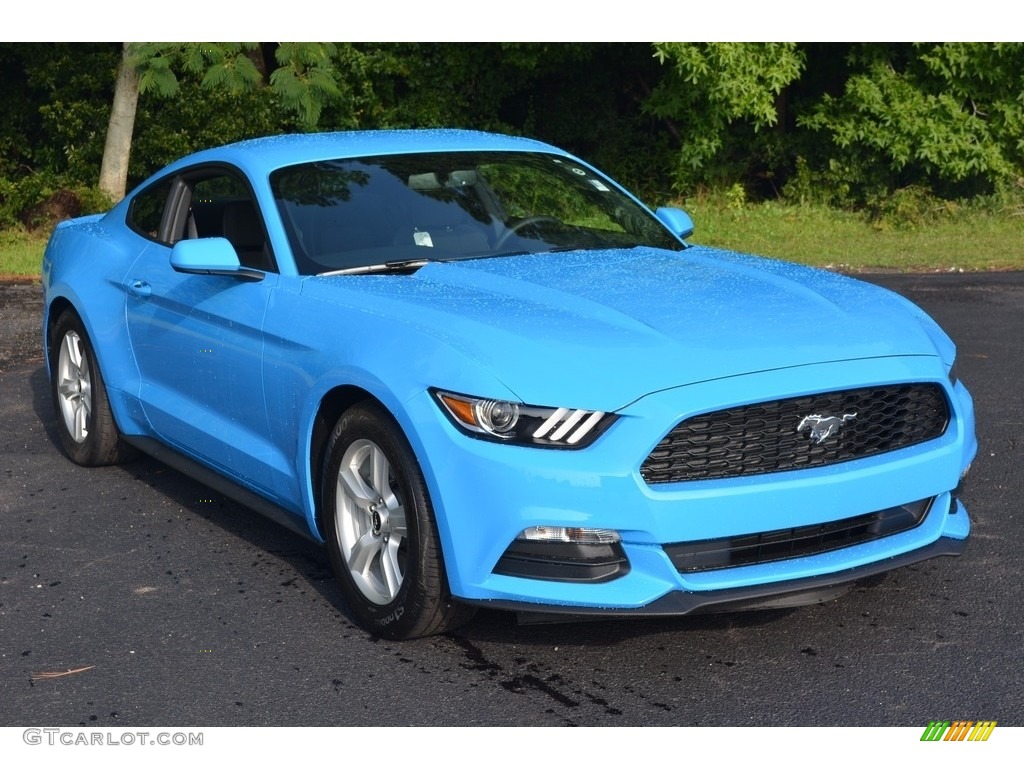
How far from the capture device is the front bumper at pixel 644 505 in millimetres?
4168

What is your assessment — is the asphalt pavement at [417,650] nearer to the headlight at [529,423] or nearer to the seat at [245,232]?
the headlight at [529,423]

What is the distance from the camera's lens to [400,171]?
5973mm

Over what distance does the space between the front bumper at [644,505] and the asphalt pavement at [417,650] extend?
0.28 meters

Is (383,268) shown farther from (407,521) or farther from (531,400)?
(531,400)

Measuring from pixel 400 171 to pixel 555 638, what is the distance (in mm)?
2145

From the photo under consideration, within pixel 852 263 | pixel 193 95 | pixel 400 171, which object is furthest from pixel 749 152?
pixel 400 171

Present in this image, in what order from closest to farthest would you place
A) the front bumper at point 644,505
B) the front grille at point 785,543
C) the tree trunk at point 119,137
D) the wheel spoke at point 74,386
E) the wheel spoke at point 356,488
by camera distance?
1. the front bumper at point 644,505
2. the front grille at point 785,543
3. the wheel spoke at point 356,488
4. the wheel spoke at point 74,386
5. the tree trunk at point 119,137

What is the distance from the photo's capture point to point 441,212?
5805 mm

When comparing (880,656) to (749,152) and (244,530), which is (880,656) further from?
(749,152)

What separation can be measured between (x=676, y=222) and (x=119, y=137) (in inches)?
554
